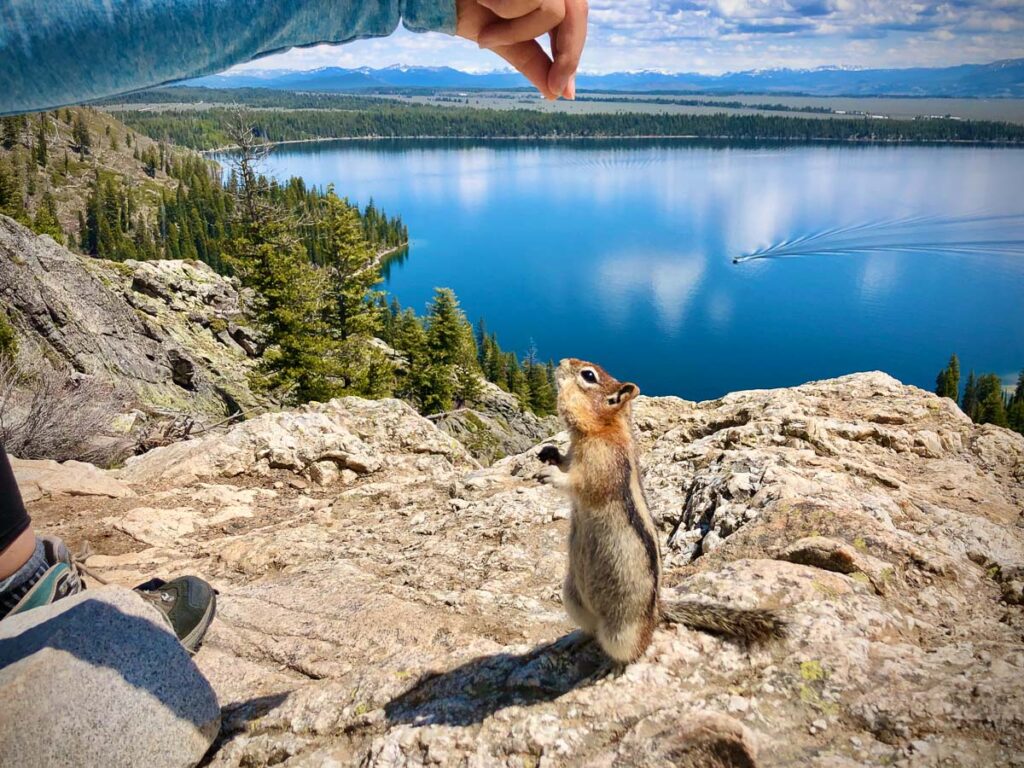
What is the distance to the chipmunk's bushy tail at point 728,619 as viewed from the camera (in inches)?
142

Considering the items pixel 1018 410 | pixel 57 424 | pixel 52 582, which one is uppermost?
pixel 52 582

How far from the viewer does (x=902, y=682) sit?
3.21 meters

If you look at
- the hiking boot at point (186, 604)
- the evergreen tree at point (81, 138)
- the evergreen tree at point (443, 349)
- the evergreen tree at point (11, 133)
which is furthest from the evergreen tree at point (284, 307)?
the evergreen tree at point (81, 138)

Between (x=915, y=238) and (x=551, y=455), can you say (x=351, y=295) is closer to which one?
(x=551, y=455)

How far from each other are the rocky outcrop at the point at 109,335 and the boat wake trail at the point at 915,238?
227 feet

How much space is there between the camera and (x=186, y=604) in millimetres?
4629

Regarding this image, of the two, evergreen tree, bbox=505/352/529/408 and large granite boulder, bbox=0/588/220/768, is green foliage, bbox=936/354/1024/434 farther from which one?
large granite boulder, bbox=0/588/220/768

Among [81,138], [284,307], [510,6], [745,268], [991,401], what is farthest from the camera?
[81,138]

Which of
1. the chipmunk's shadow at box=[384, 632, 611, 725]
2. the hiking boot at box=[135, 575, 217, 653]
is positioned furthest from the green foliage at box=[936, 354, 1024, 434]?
the hiking boot at box=[135, 575, 217, 653]

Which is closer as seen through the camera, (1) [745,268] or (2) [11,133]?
(1) [745,268]

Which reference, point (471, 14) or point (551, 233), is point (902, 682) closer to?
point (471, 14)

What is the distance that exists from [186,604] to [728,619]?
3.70 m

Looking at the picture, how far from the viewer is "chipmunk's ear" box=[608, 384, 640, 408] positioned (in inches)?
152

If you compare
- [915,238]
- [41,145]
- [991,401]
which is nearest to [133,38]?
[991,401]
